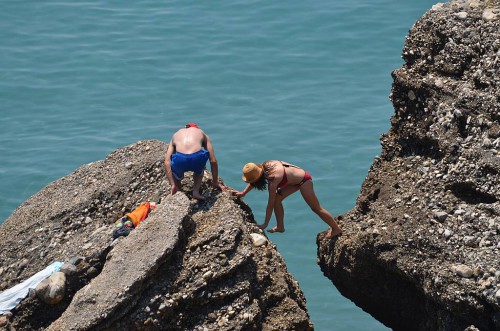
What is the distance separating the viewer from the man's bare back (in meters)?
11.7

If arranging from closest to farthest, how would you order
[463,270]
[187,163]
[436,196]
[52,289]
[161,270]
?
[463,270] → [161,270] → [52,289] → [436,196] → [187,163]

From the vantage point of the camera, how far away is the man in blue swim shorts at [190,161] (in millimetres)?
11539

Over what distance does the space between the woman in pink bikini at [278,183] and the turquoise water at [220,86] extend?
3028 millimetres

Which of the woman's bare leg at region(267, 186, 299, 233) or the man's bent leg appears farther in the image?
the woman's bare leg at region(267, 186, 299, 233)

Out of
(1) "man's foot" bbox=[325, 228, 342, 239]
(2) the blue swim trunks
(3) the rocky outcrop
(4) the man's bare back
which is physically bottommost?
(1) "man's foot" bbox=[325, 228, 342, 239]

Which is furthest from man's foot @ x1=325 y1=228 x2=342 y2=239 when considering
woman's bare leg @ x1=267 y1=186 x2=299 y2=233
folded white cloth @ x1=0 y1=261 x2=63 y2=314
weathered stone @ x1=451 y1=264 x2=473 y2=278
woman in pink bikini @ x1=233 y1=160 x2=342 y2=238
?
folded white cloth @ x1=0 y1=261 x2=63 y2=314

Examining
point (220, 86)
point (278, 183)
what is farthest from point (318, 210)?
point (220, 86)

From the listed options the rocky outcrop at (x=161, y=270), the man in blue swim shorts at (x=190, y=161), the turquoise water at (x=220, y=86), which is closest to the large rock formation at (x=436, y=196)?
the rocky outcrop at (x=161, y=270)

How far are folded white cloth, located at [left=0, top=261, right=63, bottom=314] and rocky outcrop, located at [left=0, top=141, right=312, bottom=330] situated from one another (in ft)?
0.25

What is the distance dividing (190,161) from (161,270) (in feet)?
5.28

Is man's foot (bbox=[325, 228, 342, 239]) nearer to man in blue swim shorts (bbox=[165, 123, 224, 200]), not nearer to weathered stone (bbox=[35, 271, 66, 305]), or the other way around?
man in blue swim shorts (bbox=[165, 123, 224, 200])

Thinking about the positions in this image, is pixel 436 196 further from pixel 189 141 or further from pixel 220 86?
pixel 220 86

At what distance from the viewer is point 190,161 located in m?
11.5

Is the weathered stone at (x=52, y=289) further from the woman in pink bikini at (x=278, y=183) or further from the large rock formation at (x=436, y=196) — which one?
the large rock formation at (x=436, y=196)
